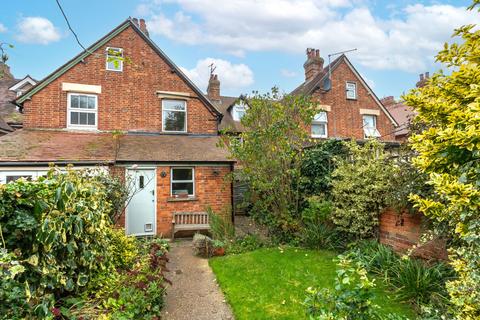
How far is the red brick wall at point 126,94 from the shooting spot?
11.0 m

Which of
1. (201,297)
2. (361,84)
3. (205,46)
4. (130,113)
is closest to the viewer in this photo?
(201,297)

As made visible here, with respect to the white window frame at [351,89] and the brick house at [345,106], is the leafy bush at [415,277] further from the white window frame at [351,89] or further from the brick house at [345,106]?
the white window frame at [351,89]

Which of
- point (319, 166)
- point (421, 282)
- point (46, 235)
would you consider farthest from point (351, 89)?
point (46, 235)

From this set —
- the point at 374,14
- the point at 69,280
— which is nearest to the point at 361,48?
the point at 374,14

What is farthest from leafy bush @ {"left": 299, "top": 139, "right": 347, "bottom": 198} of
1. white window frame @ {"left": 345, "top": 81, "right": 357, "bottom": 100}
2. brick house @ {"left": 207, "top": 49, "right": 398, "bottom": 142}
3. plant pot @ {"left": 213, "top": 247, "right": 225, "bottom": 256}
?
white window frame @ {"left": 345, "top": 81, "right": 357, "bottom": 100}

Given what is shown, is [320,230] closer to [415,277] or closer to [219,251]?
[219,251]

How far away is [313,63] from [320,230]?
1486cm

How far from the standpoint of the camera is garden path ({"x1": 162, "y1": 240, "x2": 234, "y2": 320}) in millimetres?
4410

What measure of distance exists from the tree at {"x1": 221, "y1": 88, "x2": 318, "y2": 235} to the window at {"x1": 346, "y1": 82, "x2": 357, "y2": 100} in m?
10.8

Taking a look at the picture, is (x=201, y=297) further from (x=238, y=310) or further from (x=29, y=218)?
(x=29, y=218)

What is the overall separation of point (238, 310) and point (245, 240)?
367 cm

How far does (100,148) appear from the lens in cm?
1030

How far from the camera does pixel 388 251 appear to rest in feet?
17.6

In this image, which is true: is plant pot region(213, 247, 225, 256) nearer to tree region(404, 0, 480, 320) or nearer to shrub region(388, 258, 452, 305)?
shrub region(388, 258, 452, 305)
